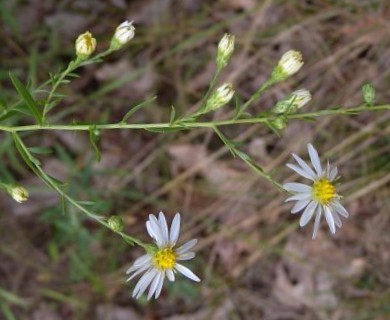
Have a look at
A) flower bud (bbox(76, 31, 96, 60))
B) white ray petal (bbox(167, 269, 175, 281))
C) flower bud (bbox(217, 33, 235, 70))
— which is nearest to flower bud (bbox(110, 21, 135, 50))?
flower bud (bbox(76, 31, 96, 60))

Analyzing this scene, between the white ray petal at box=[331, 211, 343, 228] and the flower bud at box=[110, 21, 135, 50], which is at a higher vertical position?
the flower bud at box=[110, 21, 135, 50]

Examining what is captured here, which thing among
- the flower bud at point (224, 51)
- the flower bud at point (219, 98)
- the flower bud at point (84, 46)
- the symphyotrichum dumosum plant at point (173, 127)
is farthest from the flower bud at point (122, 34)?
the flower bud at point (219, 98)

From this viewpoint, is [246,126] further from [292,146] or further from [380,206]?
[380,206]

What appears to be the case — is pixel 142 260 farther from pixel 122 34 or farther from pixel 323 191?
pixel 122 34

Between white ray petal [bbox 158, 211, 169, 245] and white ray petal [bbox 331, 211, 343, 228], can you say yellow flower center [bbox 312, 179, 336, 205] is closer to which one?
white ray petal [bbox 331, 211, 343, 228]

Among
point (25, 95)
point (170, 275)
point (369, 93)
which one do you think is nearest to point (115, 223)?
point (170, 275)

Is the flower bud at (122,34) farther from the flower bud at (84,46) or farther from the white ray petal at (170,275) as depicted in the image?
the white ray petal at (170,275)

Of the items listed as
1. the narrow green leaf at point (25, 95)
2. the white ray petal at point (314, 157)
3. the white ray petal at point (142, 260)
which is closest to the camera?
the narrow green leaf at point (25, 95)
